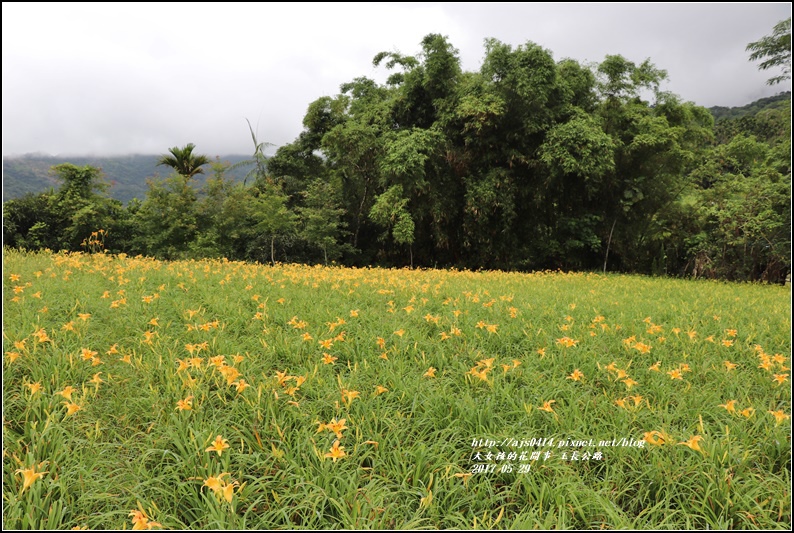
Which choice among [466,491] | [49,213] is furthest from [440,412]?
[49,213]

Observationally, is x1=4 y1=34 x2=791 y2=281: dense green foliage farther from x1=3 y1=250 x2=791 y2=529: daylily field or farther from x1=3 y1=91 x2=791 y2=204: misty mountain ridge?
x1=3 y1=250 x2=791 y2=529: daylily field

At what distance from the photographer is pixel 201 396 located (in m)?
1.79

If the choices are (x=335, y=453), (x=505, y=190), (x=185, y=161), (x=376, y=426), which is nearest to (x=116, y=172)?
(x=185, y=161)

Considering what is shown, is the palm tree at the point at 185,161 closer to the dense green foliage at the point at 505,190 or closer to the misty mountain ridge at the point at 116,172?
the misty mountain ridge at the point at 116,172

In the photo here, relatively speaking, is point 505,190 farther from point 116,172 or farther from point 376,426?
point 116,172

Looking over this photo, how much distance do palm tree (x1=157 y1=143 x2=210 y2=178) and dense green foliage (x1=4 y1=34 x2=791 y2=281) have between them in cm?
391

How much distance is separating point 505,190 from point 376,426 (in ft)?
29.5

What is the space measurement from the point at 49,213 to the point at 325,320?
1161 cm

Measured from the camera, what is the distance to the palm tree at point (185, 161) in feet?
51.9

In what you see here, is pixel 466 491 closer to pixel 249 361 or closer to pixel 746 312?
pixel 249 361

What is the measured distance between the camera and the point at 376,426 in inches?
63.2

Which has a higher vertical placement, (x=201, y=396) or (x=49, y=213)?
(x=49, y=213)

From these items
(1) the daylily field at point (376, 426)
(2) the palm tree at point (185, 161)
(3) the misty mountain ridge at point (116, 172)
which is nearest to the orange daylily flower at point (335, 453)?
(1) the daylily field at point (376, 426)

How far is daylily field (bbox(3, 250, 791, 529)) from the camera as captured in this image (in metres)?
1.27
